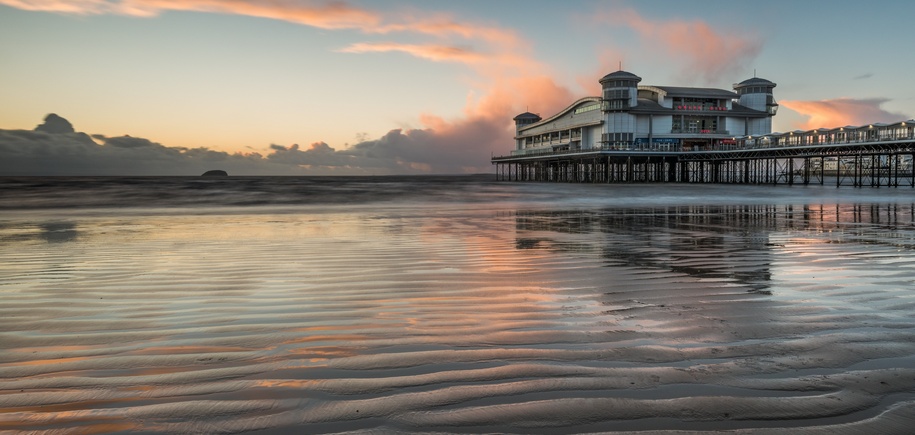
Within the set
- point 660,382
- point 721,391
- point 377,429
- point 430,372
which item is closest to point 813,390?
point 721,391

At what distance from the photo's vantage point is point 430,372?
3543 mm

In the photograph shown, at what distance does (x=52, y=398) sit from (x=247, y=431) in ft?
4.10

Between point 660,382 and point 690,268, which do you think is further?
point 690,268

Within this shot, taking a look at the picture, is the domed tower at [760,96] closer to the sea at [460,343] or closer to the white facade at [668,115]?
the white facade at [668,115]

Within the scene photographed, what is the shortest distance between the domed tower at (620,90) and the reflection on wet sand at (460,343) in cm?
6208

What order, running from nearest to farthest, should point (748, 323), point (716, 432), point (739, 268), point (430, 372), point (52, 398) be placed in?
point (716, 432), point (52, 398), point (430, 372), point (748, 323), point (739, 268)

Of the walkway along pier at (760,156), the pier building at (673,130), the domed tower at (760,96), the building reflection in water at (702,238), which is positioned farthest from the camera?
the domed tower at (760,96)

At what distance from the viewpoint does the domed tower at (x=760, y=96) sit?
74.1 metres

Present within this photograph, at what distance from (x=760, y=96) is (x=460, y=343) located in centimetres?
8087

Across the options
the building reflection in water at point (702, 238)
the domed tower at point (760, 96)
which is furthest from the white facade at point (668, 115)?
the building reflection in water at point (702, 238)

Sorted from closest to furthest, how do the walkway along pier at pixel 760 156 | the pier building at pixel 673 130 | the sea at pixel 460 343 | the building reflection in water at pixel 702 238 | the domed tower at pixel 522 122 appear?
the sea at pixel 460 343
the building reflection in water at pixel 702 238
the walkway along pier at pixel 760 156
the pier building at pixel 673 130
the domed tower at pixel 522 122

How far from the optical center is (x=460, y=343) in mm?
4152

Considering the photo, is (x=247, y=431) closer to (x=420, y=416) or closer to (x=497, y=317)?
(x=420, y=416)

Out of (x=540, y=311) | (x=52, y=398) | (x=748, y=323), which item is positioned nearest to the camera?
(x=52, y=398)
